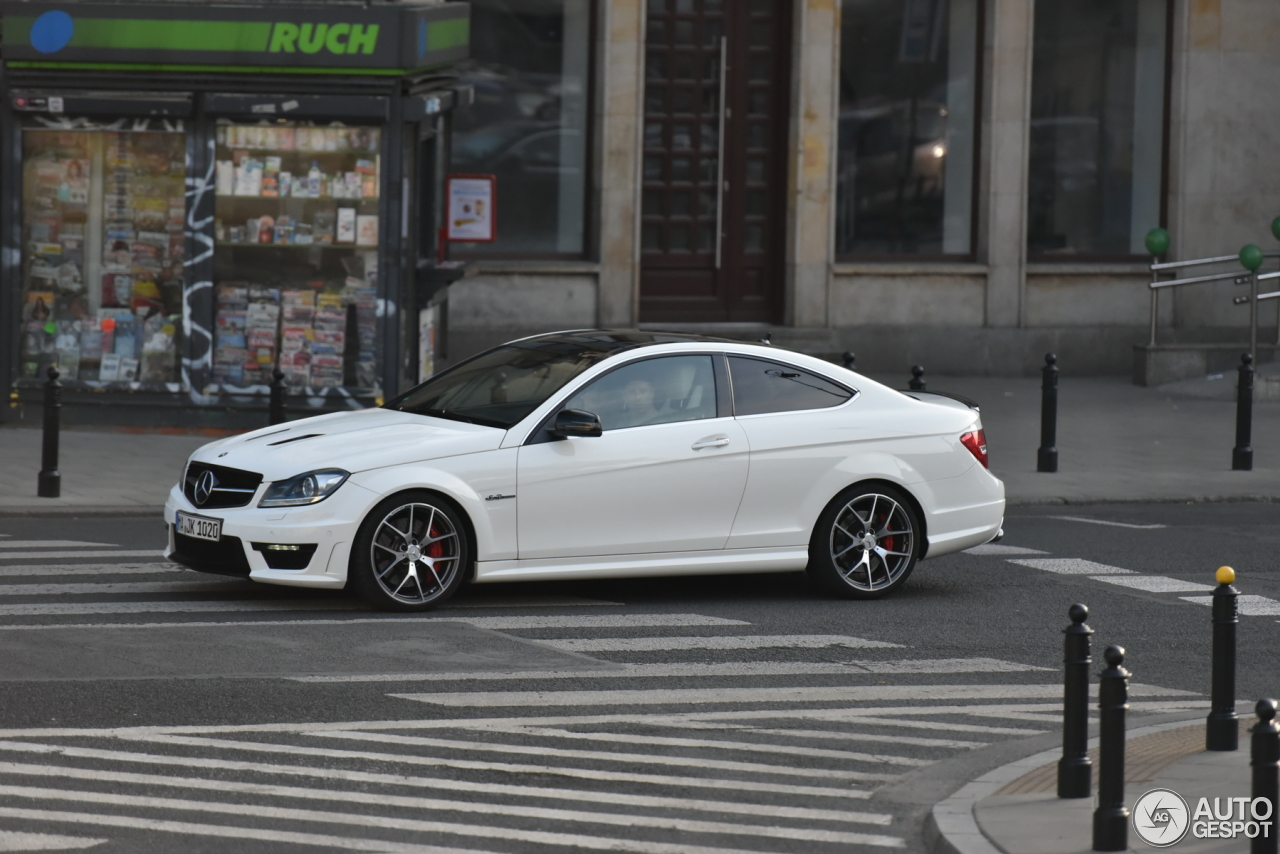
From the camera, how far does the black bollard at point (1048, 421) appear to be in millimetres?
16516

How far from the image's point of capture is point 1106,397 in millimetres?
22359

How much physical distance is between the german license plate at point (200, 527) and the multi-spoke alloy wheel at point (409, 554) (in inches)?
27.6

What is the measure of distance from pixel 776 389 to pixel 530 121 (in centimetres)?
1264

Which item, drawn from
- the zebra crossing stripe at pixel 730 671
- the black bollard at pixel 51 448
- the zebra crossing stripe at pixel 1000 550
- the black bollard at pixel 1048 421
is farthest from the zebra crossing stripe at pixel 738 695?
the black bollard at pixel 1048 421

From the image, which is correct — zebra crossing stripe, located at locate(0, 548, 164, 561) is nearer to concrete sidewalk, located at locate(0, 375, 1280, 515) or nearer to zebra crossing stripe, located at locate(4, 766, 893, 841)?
concrete sidewalk, located at locate(0, 375, 1280, 515)

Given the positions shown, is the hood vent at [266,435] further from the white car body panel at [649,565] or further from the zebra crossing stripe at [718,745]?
the zebra crossing stripe at [718,745]

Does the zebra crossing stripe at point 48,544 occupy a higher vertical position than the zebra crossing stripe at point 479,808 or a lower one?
higher

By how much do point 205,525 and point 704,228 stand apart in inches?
557

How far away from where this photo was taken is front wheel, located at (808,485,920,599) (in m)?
10.9

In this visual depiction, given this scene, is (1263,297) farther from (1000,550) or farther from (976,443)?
(976,443)

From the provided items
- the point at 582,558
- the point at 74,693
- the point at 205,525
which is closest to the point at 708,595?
the point at 582,558

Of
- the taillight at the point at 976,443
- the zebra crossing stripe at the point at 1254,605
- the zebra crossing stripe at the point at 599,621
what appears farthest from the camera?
the taillight at the point at 976,443

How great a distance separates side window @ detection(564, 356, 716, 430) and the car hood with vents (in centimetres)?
60

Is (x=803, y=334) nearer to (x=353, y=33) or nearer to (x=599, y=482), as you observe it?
(x=353, y=33)
